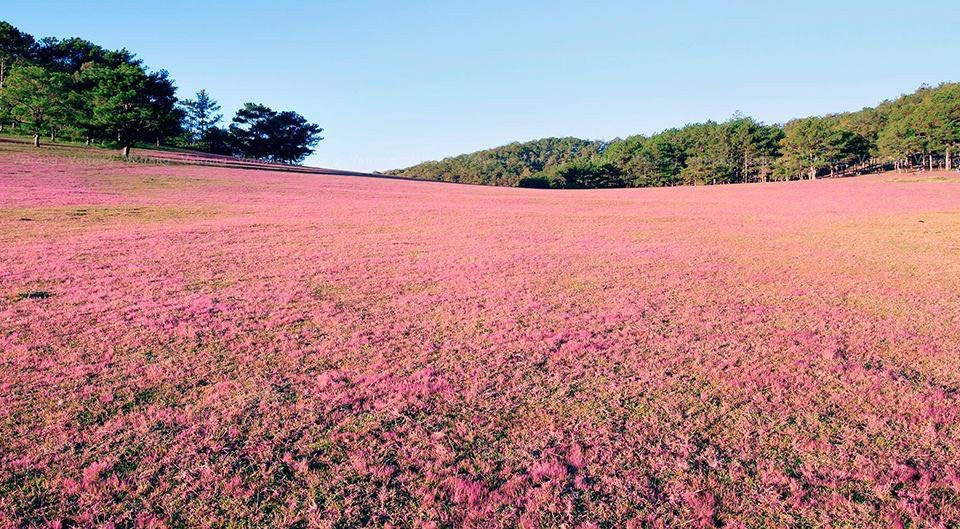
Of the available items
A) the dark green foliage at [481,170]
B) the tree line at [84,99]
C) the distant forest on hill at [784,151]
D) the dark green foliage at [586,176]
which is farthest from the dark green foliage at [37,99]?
the dark green foliage at [586,176]

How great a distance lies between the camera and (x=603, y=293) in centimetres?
1455

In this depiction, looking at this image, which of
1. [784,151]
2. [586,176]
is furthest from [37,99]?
[784,151]

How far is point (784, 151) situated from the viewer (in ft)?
378

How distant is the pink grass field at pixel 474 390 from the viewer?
216 inches

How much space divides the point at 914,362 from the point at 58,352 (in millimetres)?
16033

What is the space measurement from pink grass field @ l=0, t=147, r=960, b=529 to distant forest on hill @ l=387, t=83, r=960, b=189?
109404 millimetres

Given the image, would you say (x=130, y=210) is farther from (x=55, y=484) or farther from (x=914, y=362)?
(x=914, y=362)

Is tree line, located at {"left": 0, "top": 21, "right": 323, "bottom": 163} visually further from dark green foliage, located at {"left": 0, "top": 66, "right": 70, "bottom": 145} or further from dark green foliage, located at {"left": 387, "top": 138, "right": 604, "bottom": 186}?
dark green foliage, located at {"left": 387, "top": 138, "right": 604, "bottom": 186}

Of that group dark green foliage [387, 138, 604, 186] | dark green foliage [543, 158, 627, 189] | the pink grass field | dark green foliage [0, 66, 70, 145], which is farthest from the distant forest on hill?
the pink grass field

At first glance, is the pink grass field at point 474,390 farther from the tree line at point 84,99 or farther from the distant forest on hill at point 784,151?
the distant forest on hill at point 784,151

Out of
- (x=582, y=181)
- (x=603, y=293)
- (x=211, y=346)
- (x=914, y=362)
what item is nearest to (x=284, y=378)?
(x=211, y=346)

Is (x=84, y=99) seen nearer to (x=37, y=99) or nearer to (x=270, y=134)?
(x=37, y=99)

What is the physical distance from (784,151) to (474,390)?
130969mm

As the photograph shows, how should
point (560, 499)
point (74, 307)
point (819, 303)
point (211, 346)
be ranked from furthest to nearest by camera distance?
point (819, 303), point (74, 307), point (211, 346), point (560, 499)
